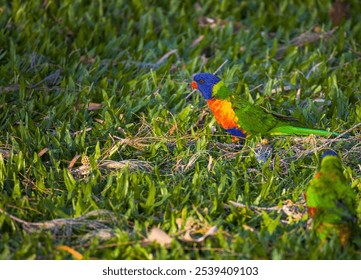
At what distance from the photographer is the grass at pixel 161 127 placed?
357 centimetres

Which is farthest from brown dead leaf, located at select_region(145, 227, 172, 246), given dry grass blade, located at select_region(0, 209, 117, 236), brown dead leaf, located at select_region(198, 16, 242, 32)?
brown dead leaf, located at select_region(198, 16, 242, 32)

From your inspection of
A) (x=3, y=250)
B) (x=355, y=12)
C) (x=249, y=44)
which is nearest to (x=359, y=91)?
(x=249, y=44)

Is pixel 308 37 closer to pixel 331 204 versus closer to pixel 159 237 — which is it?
pixel 331 204

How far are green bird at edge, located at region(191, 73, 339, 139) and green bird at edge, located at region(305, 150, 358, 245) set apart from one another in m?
0.85

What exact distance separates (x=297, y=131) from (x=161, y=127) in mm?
932

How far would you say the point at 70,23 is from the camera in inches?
249

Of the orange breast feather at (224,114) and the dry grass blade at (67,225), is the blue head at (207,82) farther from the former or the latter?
the dry grass blade at (67,225)

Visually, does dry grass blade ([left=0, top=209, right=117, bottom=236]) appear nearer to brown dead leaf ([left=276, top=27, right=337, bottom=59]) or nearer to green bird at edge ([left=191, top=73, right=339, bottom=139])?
green bird at edge ([left=191, top=73, right=339, bottom=139])

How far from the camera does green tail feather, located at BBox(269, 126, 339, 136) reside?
175 inches

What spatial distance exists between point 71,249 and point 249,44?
334cm

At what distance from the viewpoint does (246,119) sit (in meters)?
4.49

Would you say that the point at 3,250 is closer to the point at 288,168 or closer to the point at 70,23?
the point at 288,168

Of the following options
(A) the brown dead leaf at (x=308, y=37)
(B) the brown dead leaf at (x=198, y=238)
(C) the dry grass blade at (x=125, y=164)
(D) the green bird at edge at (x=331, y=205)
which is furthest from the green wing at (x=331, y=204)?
(A) the brown dead leaf at (x=308, y=37)

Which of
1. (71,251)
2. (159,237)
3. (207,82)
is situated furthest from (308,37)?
(71,251)
